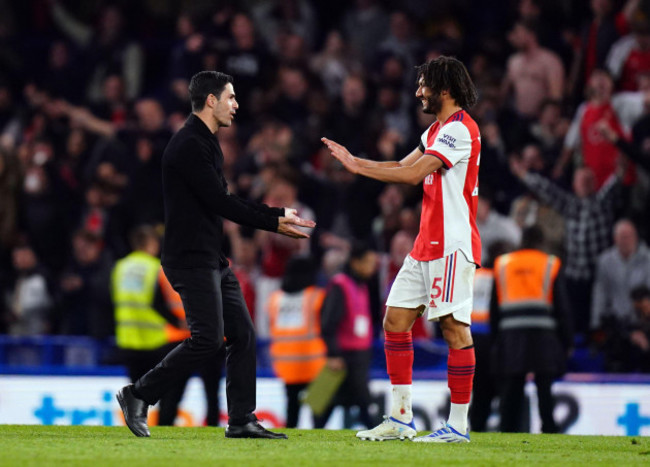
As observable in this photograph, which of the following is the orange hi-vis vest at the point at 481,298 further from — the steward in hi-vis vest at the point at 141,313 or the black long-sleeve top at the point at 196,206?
the black long-sleeve top at the point at 196,206

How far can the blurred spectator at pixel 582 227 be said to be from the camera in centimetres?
1318

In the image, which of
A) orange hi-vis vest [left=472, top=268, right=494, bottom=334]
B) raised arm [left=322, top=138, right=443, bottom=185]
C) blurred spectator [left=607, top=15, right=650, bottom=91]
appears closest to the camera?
raised arm [left=322, top=138, right=443, bottom=185]

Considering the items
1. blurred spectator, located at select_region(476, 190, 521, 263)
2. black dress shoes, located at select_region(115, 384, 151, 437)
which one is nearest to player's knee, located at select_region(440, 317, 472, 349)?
black dress shoes, located at select_region(115, 384, 151, 437)

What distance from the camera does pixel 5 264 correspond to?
1597cm

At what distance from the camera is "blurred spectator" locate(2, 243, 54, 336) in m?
15.2

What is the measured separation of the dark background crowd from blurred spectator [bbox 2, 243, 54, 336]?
0.02 metres

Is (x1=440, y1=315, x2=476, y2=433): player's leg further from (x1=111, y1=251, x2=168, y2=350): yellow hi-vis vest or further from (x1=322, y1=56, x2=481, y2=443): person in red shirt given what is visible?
(x1=111, y1=251, x2=168, y2=350): yellow hi-vis vest

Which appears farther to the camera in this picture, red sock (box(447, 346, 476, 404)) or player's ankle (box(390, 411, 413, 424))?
player's ankle (box(390, 411, 413, 424))

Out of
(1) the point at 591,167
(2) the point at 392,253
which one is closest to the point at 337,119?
(2) the point at 392,253

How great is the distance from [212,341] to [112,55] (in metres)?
10.8

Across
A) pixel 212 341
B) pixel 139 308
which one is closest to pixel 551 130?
pixel 139 308

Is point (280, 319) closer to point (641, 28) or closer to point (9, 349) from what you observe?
point (9, 349)

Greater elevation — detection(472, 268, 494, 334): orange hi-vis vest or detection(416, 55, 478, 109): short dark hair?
detection(416, 55, 478, 109): short dark hair

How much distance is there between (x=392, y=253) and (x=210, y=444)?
6.49m
